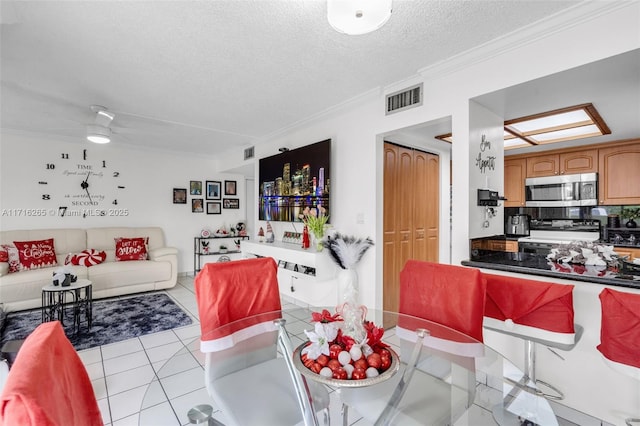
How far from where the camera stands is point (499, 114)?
2736mm

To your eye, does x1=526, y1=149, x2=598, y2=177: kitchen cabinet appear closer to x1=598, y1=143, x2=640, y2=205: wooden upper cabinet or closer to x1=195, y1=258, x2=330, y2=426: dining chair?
x1=598, y1=143, x2=640, y2=205: wooden upper cabinet

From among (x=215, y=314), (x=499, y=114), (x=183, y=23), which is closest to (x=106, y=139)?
(x=183, y=23)

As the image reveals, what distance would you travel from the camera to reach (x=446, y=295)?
5.79ft

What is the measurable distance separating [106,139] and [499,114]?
443cm

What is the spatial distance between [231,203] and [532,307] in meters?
5.99

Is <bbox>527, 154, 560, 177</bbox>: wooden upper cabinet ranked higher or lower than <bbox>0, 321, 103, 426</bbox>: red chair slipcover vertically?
higher

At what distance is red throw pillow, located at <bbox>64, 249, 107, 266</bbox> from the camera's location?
4.39 metres

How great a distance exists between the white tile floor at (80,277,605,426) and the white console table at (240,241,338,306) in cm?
87

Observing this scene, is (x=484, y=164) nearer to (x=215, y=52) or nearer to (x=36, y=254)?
(x=215, y=52)

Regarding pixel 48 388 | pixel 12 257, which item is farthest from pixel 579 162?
pixel 12 257

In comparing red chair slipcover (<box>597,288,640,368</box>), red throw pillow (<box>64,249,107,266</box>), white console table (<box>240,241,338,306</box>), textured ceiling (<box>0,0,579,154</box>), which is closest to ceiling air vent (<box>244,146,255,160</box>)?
textured ceiling (<box>0,0,579,154</box>)

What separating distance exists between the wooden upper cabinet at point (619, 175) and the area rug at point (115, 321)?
566 centimetres

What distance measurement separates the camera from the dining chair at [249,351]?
1.28 m

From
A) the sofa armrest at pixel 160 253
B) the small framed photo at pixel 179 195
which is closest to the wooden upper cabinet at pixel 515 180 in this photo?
the sofa armrest at pixel 160 253
